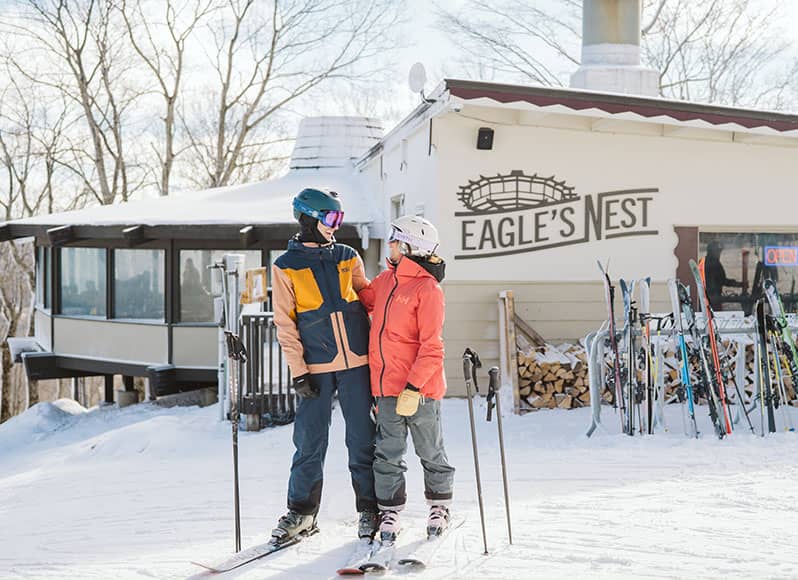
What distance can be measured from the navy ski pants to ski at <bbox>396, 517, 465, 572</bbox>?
1.20 ft

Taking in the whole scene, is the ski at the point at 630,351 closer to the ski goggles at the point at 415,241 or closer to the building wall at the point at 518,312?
the building wall at the point at 518,312

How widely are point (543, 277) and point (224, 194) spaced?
8.15m

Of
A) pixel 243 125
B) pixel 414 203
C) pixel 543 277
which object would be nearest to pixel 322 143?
pixel 414 203

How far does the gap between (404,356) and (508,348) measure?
4647mm

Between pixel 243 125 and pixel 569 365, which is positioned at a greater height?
pixel 243 125

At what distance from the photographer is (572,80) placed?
42.4ft

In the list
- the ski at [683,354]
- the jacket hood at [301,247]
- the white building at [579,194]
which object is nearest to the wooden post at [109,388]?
the white building at [579,194]

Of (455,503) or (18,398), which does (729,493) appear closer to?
(455,503)

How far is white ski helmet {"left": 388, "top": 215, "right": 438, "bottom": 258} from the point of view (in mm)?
4852

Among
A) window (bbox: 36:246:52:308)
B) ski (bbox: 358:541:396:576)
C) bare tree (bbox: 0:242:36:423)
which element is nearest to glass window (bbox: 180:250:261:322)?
window (bbox: 36:246:52:308)

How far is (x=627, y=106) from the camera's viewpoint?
367 inches

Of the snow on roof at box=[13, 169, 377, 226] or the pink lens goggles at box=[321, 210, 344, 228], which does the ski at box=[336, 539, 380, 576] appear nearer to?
the pink lens goggles at box=[321, 210, 344, 228]

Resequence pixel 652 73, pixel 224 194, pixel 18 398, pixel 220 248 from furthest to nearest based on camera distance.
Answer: pixel 18 398 → pixel 224 194 → pixel 220 248 → pixel 652 73

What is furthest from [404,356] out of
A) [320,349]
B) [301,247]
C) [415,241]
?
[301,247]
